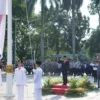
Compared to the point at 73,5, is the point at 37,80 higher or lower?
lower

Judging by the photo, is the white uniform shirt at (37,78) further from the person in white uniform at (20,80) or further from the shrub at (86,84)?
the shrub at (86,84)

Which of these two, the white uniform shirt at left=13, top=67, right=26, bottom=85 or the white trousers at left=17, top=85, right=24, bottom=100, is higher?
the white uniform shirt at left=13, top=67, right=26, bottom=85

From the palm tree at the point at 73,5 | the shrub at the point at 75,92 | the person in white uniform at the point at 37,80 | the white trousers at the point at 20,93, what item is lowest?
the shrub at the point at 75,92

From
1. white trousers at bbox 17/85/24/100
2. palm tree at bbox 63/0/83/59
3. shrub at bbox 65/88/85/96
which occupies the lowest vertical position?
shrub at bbox 65/88/85/96

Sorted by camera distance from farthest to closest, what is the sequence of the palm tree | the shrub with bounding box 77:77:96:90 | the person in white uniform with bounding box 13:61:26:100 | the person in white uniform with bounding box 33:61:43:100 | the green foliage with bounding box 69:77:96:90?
the palm tree < the shrub with bounding box 77:77:96:90 < the green foliage with bounding box 69:77:96:90 < the person in white uniform with bounding box 13:61:26:100 < the person in white uniform with bounding box 33:61:43:100

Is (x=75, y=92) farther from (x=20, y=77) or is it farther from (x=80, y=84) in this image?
(x=20, y=77)

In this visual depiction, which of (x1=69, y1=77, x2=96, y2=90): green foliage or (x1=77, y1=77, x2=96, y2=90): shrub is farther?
(x1=77, y1=77, x2=96, y2=90): shrub

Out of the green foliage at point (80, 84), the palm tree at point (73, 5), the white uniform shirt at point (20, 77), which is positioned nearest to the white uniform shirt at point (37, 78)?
the white uniform shirt at point (20, 77)

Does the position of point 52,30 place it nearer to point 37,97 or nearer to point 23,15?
point 23,15

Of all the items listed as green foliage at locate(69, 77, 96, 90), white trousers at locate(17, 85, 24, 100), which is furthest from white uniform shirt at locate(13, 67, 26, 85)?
green foliage at locate(69, 77, 96, 90)

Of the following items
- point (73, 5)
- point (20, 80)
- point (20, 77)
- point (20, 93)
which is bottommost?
point (20, 93)

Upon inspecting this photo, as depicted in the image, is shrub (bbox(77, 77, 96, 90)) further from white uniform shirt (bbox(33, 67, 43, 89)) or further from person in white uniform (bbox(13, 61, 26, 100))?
white uniform shirt (bbox(33, 67, 43, 89))

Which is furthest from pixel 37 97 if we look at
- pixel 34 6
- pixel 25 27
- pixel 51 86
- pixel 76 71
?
pixel 25 27

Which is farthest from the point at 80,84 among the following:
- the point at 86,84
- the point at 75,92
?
the point at 86,84
